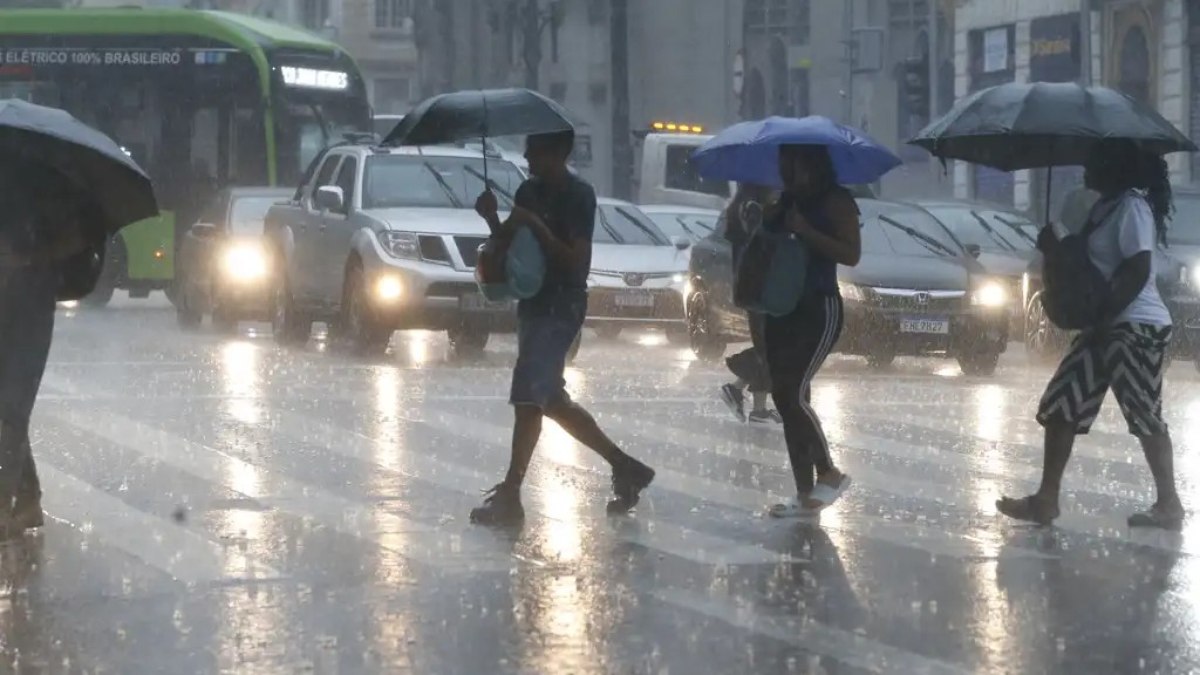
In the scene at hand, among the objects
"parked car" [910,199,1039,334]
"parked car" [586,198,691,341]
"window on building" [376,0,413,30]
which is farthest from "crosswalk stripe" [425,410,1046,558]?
"window on building" [376,0,413,30]

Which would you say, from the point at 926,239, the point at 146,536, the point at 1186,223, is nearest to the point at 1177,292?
the point at 1186,223

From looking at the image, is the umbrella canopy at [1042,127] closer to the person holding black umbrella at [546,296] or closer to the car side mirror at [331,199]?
the person holding black umbrella at [546,296]

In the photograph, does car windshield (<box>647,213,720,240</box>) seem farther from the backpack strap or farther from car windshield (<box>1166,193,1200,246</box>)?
the backpack strap

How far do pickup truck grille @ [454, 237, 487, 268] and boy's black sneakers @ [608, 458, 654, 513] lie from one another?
1147cm

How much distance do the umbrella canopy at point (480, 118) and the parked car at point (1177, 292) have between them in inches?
387

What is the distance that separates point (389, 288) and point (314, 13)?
70675 mm

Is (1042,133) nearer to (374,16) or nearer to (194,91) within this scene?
(194,91)

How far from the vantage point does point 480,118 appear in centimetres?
1167

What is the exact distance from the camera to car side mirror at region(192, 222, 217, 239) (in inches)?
1126

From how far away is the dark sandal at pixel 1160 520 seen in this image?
1100 centimetres

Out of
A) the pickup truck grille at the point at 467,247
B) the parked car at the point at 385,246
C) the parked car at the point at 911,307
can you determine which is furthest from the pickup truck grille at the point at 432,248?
the parked car at the point at 911,307

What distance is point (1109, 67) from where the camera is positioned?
43.1m

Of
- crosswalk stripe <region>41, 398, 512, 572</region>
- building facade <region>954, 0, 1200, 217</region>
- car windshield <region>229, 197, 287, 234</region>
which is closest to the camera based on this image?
crosswalk stripe <region>41, 398, 512, 572</region>

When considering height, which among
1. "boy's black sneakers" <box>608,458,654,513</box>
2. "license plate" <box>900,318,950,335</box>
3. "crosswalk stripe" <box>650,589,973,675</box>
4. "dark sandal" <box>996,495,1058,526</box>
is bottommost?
"license plate" <box>900,318,950,335</box>
